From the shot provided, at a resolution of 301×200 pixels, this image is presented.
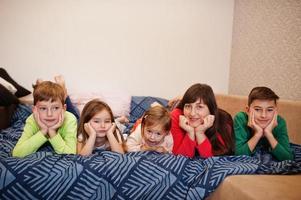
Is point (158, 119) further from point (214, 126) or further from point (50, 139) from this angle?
point (50, 139)

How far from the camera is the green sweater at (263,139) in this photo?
134 cm

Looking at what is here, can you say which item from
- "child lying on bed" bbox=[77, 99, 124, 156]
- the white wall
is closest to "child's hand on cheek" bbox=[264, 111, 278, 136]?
"child lying on bed" bbox=[77, 99, 124, 156]

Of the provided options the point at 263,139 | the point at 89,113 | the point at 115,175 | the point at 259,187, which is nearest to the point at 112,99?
the point at 89,113

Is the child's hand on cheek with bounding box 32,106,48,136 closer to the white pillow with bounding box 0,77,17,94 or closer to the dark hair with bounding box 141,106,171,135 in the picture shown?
the dark hair with bounding box 141,106,171,135

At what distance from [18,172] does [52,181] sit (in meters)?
0.12

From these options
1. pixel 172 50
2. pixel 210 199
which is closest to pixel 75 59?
pixel 172 50

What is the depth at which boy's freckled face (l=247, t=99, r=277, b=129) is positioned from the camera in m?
1.39

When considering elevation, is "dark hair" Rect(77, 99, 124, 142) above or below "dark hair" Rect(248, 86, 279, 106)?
below

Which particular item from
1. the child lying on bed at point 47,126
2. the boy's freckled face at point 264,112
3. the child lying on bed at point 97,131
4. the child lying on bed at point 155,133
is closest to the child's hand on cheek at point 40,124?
the child lying on bed at point 47,126

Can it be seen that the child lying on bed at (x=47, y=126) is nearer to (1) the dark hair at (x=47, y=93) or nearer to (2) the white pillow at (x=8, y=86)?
(1) the dark hair at (x=47, y=93)

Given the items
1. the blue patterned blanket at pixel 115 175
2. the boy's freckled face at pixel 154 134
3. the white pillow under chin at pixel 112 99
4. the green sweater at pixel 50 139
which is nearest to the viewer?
the blue patterned blanket at pixel 115 175

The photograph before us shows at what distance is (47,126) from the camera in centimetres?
129

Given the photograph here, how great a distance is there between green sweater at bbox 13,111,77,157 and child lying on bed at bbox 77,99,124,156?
0.15 feet

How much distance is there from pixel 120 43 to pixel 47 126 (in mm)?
1561
